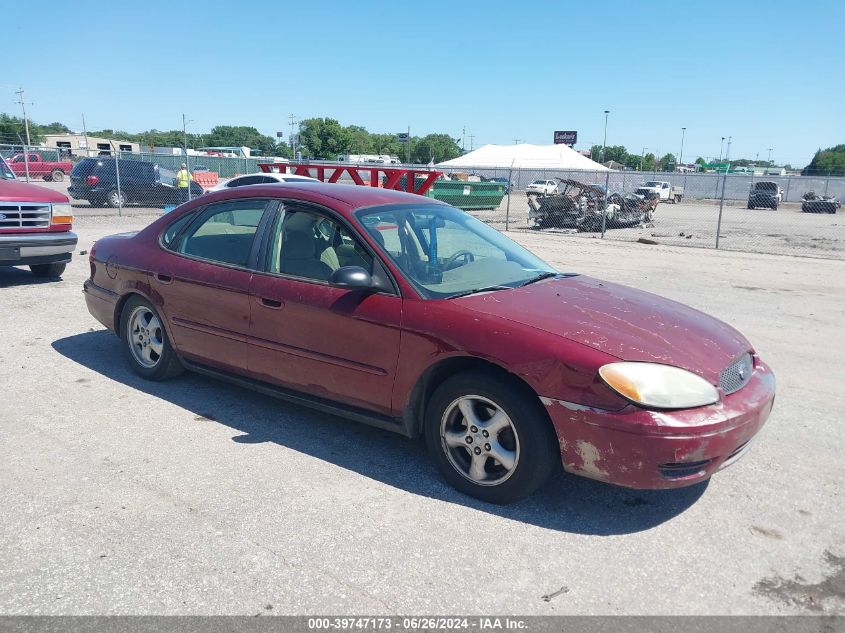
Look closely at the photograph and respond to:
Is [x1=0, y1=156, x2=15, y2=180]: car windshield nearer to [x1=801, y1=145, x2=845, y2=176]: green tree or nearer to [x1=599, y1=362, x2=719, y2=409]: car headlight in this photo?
[x1=599, y1=362, x2=719, y2=409]: car headlight

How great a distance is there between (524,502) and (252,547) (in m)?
1.41

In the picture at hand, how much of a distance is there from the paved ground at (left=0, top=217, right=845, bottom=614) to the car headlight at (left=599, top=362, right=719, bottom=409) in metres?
0.68

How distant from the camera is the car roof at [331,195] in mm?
4434

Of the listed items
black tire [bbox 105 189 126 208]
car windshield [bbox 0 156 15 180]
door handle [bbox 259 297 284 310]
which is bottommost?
black tire [bbox 105 189 126 208]

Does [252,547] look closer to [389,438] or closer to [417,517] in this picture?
[417,517]

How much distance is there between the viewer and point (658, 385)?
10.7 ft

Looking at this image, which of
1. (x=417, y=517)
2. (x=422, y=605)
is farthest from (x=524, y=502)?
(x=422, y=605)

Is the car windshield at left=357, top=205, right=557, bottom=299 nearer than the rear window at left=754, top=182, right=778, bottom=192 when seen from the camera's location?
Yes

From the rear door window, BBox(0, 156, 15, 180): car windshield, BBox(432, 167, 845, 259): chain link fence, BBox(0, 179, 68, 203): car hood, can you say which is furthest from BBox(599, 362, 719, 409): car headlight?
BBox(432, 167, 845, 259): chain link fence

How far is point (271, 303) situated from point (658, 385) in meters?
2.38

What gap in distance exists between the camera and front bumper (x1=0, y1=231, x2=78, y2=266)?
8305mm

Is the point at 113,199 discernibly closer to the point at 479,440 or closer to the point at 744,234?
the point at 744,234

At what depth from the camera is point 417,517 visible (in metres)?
3.48

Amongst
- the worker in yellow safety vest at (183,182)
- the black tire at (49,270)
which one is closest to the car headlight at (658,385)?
the black tire at (49,270)
